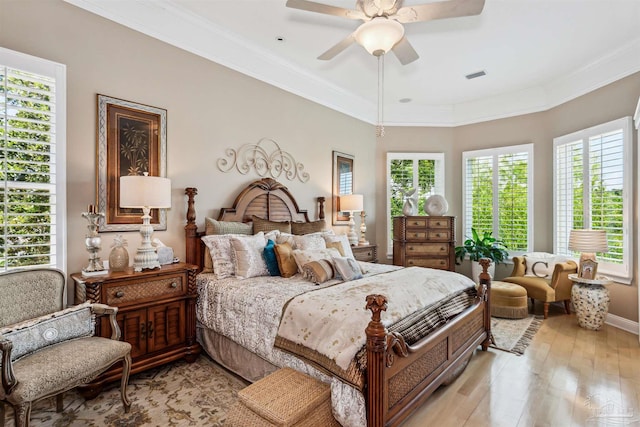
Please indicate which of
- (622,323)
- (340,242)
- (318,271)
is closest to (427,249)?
(340,242)

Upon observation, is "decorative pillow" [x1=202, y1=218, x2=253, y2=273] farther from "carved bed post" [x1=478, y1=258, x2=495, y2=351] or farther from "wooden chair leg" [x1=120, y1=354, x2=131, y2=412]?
"carved bed post" [x1=478, y1=258, x2=495, y2=351]

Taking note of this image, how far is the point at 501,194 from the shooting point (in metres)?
5.53

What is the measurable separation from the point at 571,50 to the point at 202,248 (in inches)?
Answer: 191

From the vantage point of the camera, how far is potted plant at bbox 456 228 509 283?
5.25 meters

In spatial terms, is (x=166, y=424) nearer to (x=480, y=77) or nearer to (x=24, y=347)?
(x=24, y=347)

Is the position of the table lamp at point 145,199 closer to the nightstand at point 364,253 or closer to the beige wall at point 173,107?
the beige wall at point 173,107

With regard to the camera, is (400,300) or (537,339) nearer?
(400,300)

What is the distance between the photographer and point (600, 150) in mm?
4164

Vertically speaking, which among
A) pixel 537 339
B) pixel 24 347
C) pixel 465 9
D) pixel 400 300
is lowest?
pixel 537 339

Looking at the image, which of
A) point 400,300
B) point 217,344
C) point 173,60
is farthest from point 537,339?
point 173,60

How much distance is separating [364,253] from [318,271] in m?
2.18

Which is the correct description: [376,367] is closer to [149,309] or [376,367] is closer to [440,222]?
[149,309]

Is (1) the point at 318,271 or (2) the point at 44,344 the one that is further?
(1) the point at 318,271

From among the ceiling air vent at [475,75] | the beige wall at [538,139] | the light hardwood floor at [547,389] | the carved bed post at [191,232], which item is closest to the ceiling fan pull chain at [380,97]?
the beige wall at [538,139]
